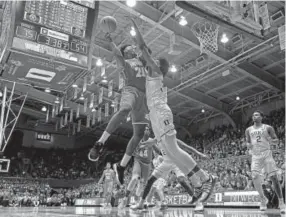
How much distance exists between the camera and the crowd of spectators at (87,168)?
534 inches

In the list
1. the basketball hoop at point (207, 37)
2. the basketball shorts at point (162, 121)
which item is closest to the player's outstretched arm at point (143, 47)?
the basketball shorts at point (162, 121)

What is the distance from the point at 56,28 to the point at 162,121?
14.3 ft

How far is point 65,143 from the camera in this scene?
120ft

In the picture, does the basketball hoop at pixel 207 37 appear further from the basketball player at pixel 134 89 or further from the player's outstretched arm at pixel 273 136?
the basketball player at pixel 134 89

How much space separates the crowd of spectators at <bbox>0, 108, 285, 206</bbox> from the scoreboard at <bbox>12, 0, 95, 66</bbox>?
197 inches

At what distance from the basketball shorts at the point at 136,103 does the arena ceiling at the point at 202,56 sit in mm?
3376

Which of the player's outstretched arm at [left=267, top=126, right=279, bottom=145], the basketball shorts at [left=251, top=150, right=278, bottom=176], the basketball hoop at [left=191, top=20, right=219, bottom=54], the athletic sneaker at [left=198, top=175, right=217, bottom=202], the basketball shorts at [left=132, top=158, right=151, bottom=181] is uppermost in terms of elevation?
the basketball hoop at [left=191, top=20, right=219, bottom=54]

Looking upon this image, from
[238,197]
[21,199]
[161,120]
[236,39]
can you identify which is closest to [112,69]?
[236,39]

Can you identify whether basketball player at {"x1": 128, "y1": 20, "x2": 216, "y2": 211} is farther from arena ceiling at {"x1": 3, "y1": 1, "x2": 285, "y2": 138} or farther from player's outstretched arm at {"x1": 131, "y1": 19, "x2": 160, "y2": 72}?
arena ceiling at {"x1": 3, "y1": 1, "x2": 285, "y2": 138}

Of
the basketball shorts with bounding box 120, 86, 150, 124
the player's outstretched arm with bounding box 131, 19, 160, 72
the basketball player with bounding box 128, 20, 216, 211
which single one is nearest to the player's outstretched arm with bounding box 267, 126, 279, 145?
the basketball player with bounding box 128, 20, 216, 211

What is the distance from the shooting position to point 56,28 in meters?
7.04

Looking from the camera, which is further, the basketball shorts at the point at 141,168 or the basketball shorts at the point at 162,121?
the basketball shorts at the point at 141,168

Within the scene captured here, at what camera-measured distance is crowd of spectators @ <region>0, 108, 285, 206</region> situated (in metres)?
13.6

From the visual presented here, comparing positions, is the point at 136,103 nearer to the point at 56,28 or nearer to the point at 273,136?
the point at 273,136
